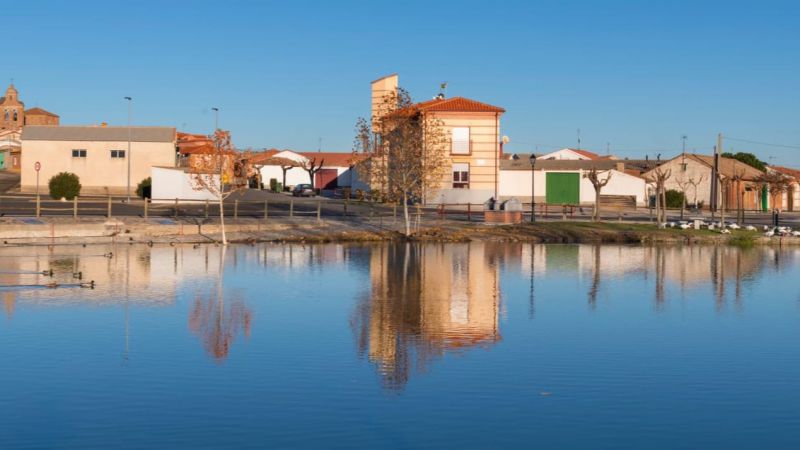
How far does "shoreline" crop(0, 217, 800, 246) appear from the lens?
134 feet

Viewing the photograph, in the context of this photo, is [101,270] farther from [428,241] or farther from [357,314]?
[428,241]

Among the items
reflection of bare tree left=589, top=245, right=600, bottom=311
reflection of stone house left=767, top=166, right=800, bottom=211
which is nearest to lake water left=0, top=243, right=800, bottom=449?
reflection of bare tree left=589, top=245, right=600, bottom=311

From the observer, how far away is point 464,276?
29500 millimetres

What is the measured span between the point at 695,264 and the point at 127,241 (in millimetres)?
21771

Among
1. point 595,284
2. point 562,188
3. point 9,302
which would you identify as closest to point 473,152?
point 562,188

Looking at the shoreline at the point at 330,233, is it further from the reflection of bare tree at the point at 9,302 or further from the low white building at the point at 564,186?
the low white building at the point at 564,186

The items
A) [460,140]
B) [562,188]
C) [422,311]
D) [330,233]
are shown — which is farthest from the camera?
[562,188]

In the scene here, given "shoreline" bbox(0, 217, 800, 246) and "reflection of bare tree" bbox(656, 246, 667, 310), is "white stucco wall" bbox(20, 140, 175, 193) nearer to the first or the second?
"shoreline" bbox(0, 217, 800, 246)

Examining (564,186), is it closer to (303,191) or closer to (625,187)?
(625,187)

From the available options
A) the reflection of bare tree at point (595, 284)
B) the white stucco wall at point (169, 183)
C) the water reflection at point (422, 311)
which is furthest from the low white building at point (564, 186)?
the water reflection at point (422, 311)

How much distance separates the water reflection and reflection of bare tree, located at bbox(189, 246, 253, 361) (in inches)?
86.7

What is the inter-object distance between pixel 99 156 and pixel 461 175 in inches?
1149

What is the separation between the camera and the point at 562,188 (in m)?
78.9

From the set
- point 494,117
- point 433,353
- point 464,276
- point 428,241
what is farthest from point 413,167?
point 433,353
